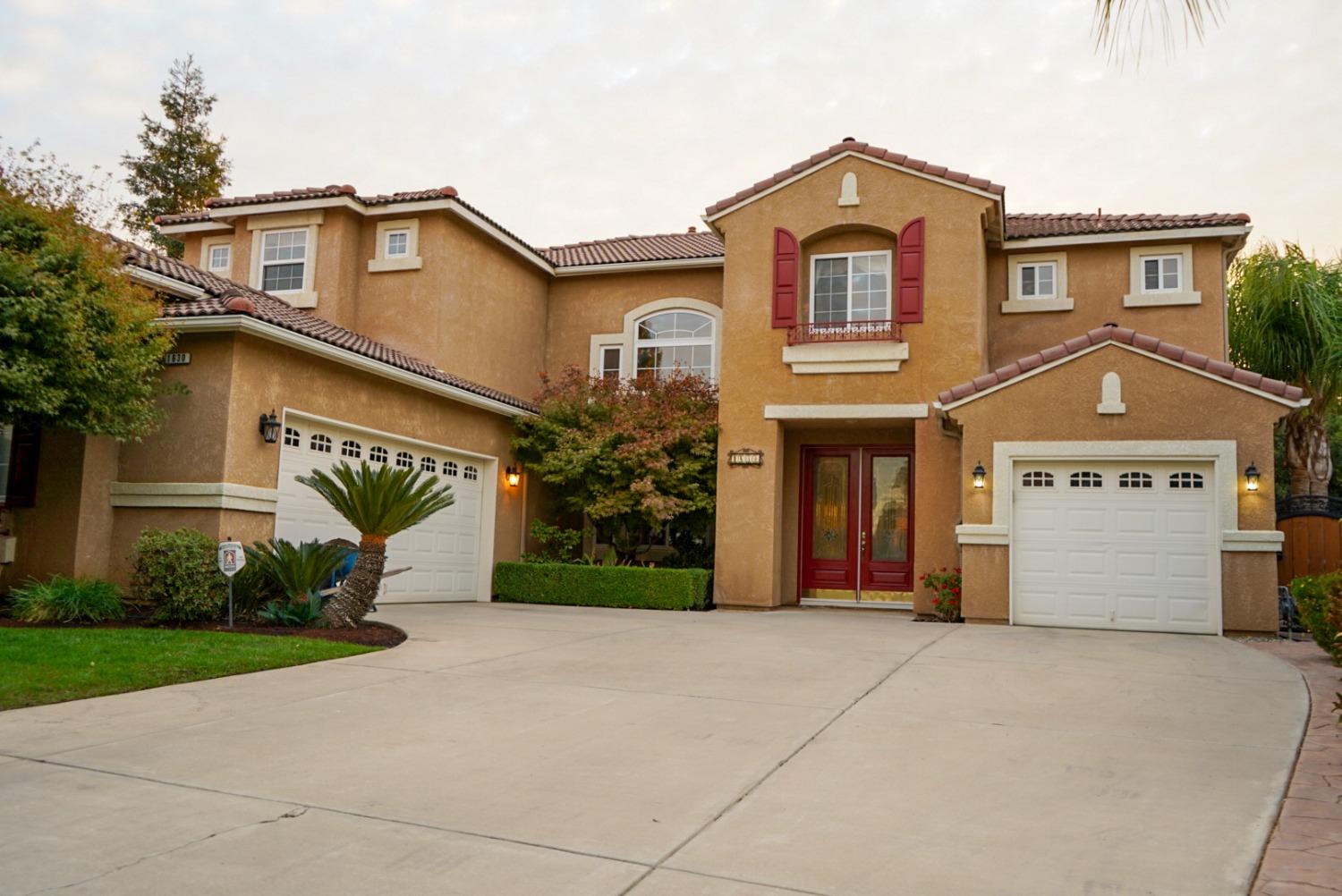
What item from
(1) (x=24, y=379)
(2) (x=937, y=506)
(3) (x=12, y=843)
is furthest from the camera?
(2) (x=937, y=506)

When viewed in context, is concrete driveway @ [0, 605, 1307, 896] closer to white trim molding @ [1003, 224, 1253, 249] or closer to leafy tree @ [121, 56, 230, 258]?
white trim molding @ [1003, 224, 1253, 249]

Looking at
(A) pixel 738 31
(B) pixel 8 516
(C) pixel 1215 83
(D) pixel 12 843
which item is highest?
(A) pixel 738 31

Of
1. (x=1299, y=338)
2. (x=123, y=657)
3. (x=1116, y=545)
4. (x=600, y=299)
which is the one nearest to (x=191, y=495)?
(x=123, y=657)

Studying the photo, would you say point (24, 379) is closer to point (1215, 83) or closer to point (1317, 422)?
point (1215, 83)

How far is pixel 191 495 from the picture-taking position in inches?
464

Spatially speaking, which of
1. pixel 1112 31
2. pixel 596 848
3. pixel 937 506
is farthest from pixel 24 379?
pixel 937 506

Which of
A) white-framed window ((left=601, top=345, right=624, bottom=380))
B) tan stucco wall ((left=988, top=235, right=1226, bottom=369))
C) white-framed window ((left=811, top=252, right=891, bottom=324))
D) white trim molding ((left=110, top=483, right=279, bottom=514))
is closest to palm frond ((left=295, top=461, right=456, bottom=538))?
white trim molding ((left=110, top=483, right=279, bottom=514))

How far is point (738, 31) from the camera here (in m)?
7.21

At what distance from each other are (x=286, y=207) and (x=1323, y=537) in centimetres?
1796

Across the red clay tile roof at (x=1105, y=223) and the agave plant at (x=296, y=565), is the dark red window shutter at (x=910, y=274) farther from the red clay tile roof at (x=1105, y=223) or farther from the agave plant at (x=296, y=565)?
the agave plant at (x=296, y=565)

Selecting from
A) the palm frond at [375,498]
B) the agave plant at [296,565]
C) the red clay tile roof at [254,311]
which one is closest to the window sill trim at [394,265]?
the red clay tile roof at [254,311]

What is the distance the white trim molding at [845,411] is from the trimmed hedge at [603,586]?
112 inches

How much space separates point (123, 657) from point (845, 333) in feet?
36.5

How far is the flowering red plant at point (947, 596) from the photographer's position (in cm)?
1405
